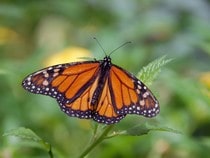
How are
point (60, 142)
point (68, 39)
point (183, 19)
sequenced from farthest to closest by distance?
1. point (183, 19)
2. point (68, 39)
3. point (60, 142)

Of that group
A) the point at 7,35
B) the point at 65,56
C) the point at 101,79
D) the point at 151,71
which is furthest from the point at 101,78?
the point at 7,35

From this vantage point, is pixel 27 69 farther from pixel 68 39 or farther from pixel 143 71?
pixel 143 71

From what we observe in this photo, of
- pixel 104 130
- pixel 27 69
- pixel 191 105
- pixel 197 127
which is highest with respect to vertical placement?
pixel 104 130

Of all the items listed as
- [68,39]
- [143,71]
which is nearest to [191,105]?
[143,71]

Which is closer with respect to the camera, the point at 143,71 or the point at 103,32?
the point at 143,71

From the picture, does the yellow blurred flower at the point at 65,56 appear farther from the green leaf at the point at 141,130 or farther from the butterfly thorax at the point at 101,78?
the green leaf at the point at 141,130

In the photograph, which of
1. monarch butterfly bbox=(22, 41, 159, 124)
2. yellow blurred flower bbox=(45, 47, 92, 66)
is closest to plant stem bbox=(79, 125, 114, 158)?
monarch butterfly bbox=(22, 41, 159, 124)
